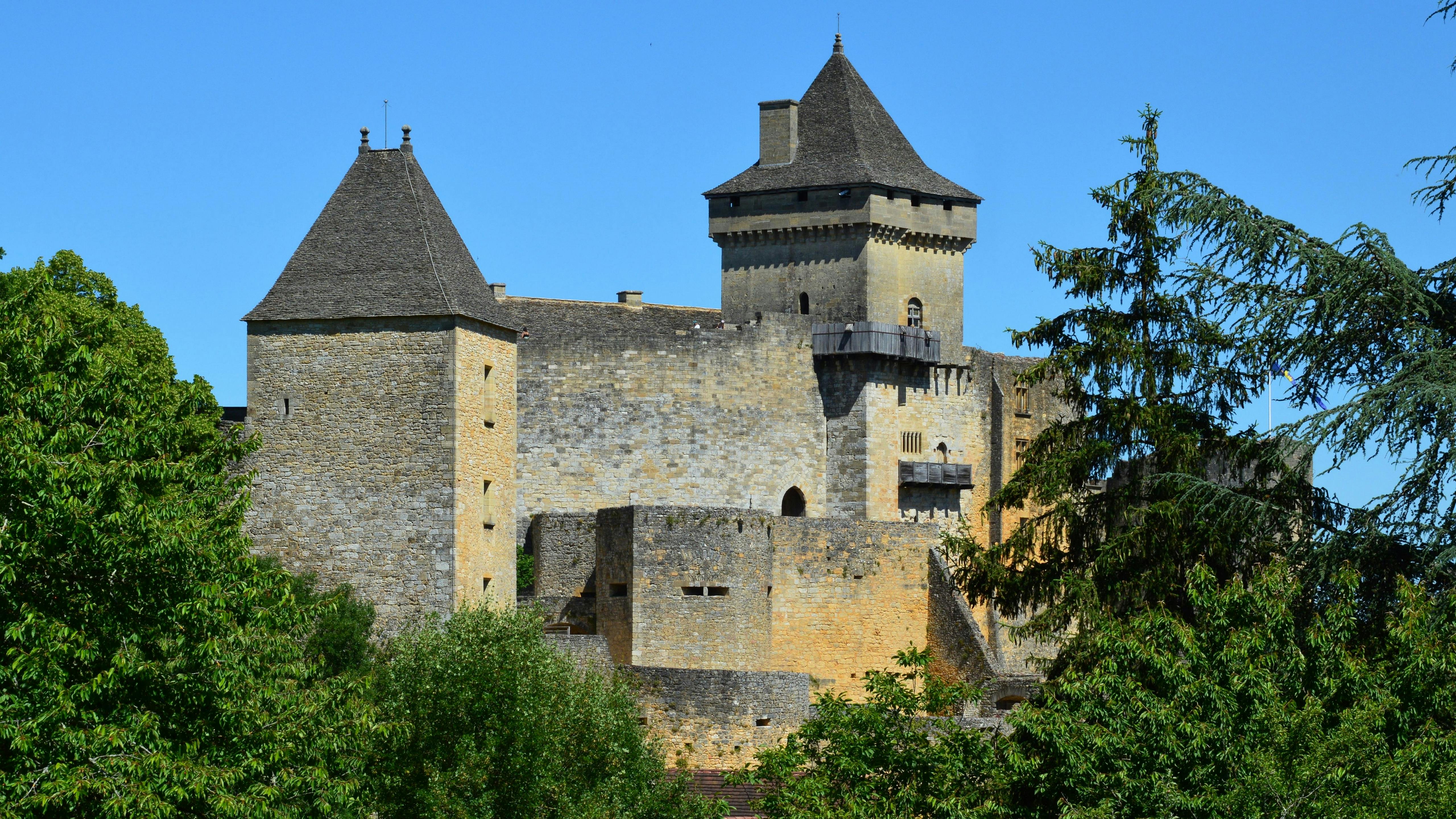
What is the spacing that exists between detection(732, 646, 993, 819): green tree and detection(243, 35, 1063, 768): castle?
16.0 ft

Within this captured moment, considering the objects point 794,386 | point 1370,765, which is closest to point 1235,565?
point 1370,765

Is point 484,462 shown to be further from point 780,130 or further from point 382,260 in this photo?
point 780,130

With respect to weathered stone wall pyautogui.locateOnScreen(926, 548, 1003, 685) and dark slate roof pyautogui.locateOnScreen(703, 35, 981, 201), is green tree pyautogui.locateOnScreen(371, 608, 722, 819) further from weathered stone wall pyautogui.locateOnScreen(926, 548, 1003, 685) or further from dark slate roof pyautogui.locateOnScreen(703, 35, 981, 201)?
dark slate roof pyautogui.locateOnScreen(703, 35, 981, 201)

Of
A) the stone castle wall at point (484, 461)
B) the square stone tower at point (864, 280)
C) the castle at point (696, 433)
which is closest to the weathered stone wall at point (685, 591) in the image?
the castle at point (696, 433)

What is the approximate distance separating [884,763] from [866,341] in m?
31.8

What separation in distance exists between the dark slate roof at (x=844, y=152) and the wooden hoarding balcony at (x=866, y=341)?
384 cm

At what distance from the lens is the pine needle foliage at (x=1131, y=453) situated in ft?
101

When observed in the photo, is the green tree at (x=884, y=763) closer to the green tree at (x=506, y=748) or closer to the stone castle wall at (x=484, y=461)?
the green tree at (x=506, y=748)

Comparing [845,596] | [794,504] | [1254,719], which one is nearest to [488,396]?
[845,596]

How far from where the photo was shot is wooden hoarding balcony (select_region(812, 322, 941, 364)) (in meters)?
61.1

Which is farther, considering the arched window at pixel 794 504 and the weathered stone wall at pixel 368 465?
the arched window at pixel 794 504

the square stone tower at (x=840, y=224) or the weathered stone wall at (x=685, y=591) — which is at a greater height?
the square stone tower at (x=840, y=224)

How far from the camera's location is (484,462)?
4703 centimetres

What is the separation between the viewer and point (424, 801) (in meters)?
31.2
